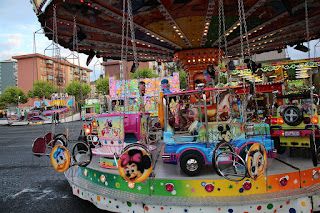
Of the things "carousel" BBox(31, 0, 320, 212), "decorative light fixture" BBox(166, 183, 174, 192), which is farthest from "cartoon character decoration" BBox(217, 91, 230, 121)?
"decorative light fixture" BBox(166, 183, 174, 192)

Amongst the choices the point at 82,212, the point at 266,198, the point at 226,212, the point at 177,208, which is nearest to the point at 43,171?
the point at 82,212

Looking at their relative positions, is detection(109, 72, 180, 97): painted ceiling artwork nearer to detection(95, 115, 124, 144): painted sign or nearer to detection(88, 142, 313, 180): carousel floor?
detection(95, 115, 124, 144): painted sign

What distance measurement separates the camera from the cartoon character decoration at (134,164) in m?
3.27

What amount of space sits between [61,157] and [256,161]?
10.7 feet

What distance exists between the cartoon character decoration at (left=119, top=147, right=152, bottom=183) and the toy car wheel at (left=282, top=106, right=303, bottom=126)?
3.58 meters

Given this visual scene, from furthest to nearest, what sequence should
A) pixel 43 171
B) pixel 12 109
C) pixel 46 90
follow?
pixel 46 90 < pixel 12 109 < pixel 43 171

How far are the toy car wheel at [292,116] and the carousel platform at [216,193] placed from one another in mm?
1049

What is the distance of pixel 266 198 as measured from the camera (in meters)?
3.50

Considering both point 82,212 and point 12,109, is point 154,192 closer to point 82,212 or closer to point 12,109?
point 82,212

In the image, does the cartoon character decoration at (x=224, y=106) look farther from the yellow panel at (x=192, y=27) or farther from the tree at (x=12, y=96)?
the tree at (x=12, y=96)

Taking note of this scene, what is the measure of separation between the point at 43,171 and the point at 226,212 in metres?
6.49

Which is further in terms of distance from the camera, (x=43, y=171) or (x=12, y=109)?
(x=12, y=109)

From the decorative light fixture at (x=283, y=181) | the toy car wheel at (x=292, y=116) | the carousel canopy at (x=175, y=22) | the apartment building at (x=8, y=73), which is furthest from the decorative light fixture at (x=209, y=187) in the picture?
the apartment building at (x=8, y=73)

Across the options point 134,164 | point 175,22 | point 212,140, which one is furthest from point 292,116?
point 175,22
